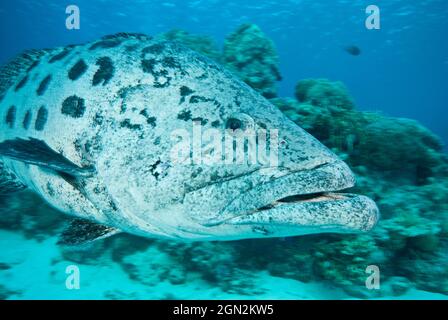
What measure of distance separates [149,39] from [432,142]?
601 centimetres

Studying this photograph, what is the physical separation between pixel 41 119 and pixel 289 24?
51.5 m

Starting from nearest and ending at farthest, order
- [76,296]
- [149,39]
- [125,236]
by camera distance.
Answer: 1. [149,39]
2. [76,296]
3. [125,236]

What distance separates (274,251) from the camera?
467cm

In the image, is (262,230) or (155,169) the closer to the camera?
(262,230)

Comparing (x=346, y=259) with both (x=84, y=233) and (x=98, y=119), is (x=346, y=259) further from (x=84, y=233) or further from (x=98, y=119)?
(x=98, y=119)

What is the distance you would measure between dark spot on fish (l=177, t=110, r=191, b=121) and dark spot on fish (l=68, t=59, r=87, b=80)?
4.24 ft

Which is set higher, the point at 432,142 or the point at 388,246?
the point at 432,142

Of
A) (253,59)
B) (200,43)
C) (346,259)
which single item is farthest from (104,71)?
(200,43)

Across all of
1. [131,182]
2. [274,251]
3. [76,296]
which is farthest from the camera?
[274,251]

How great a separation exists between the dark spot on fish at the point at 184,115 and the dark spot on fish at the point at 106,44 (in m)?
1.24

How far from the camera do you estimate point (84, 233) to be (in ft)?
10.6

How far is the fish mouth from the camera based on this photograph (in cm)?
219
